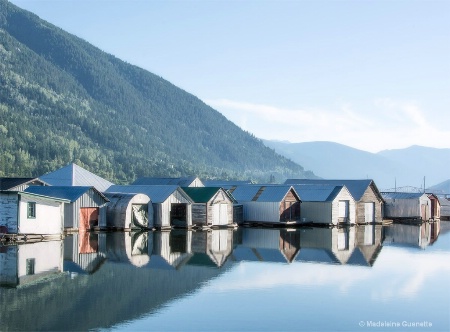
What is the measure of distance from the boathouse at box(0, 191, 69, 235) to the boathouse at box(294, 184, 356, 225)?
28363 mm

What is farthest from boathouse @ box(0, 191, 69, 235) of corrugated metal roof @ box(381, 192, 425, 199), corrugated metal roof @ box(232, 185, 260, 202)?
corrugated metal roof @ box(381, 192, 425, 199)

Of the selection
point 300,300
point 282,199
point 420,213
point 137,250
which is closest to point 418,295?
point 300,300

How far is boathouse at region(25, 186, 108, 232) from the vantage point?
49531mm

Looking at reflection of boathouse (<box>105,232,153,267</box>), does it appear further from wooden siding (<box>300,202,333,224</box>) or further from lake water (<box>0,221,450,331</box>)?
wooden siding (<box>300,202,333,224</box>)

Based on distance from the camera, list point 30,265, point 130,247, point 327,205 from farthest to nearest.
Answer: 1. point 327,205
2. point 130,247
3. point 30,265

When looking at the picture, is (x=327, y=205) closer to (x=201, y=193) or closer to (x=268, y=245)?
(x=201, y=193)

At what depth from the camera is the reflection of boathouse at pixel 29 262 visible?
1105 inches

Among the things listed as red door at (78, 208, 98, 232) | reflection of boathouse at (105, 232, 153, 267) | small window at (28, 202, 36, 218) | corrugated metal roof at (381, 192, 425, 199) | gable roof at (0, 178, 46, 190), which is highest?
gable roof at (0, 178, 46, 190)

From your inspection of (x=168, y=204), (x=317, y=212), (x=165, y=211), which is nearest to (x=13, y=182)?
(x=165, y=211)

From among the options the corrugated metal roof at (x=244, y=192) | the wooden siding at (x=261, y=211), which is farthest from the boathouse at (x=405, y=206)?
the wooden siding at (x=261, y=211)

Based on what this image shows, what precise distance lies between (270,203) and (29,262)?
112ft

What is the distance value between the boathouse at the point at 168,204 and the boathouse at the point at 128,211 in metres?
0.80

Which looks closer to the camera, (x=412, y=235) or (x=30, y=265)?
(x=30, y=265)

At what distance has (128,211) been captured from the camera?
5328 centimetres
